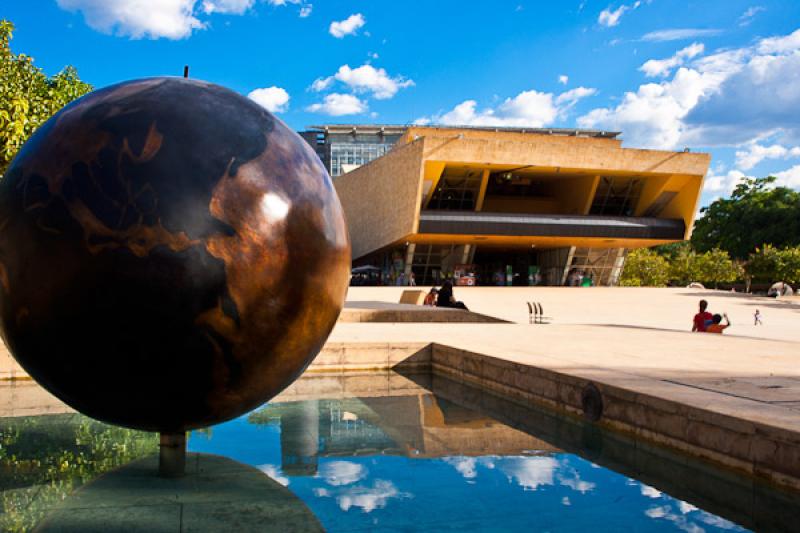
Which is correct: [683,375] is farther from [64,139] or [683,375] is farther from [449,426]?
[64,139]

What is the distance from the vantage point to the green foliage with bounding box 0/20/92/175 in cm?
1441

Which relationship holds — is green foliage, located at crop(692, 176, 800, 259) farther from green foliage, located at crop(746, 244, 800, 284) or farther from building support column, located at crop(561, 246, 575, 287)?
building support column, located at crop(561, 246, 575, 287)

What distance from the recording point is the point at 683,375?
6.38 meters

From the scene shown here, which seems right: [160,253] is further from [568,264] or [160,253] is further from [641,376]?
[568,264]

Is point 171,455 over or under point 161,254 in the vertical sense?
under

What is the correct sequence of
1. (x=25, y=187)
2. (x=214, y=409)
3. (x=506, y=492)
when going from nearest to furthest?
(x=25, y=187)
(x=214, y=409)
(x=506, y=492)

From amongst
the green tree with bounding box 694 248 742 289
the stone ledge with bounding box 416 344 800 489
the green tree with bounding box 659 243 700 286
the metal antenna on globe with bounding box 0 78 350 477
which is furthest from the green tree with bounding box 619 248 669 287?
the metal antenna on globe with bounding box 0 78 350 477

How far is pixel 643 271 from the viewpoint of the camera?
2115 inches

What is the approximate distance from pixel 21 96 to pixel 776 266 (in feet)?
155

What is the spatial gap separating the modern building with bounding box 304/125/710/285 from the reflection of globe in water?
38220 mm

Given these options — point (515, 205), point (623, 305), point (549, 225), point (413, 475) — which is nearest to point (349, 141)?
point (515, 205)

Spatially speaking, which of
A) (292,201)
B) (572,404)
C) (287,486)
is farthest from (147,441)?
(572,404)

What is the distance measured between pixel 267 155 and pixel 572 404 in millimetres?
3856

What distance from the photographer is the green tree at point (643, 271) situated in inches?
2105
